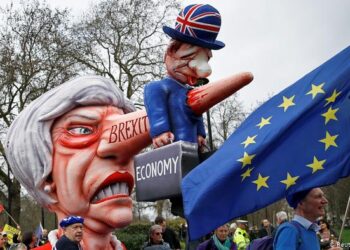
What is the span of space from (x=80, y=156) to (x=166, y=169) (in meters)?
1.06

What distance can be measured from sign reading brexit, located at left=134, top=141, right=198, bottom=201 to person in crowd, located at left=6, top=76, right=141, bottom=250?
1.99 feet

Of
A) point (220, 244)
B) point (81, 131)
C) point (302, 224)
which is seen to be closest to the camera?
point (302, 224)

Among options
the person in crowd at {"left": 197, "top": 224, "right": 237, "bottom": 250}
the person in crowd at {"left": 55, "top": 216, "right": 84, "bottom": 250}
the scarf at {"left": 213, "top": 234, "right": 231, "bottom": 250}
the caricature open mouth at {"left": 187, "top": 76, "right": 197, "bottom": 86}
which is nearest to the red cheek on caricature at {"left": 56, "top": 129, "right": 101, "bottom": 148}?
the person in crowd at {"left": 55, "top": 216, "right": 84, "bottom": 250}

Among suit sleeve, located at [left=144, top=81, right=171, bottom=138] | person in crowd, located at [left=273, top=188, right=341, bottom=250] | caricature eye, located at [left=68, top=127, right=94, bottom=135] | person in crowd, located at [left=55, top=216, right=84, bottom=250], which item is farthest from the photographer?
caricature eye, located at [left=68, top=127, right=94, bottom=135]

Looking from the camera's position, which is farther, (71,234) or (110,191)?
(110,191)

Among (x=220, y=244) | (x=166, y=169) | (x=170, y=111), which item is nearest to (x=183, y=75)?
(x=170, y=111)

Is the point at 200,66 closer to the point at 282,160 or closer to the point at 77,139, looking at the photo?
the point at 282,160

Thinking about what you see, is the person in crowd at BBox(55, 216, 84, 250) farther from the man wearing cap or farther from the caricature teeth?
the man wearing cap

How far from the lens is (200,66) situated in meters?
3.22

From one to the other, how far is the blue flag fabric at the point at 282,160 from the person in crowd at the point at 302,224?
1.77ft

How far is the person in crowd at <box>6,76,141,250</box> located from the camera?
377cm

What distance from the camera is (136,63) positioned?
787 inches

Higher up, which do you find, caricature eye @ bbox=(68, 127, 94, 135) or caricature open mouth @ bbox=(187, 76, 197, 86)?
caricature eye @ bbox=(68, 127, 94, 135)

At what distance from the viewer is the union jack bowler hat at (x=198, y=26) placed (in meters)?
3.10
